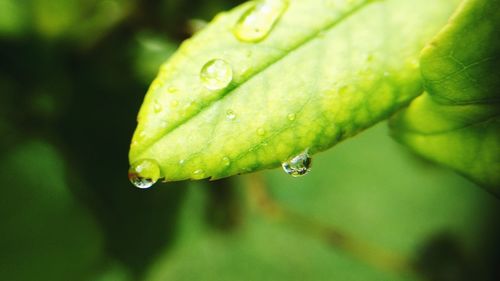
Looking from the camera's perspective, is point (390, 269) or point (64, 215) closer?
point (64, 215)

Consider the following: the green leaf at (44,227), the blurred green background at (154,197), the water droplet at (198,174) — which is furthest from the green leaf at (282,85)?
the green leaf at (44,227)

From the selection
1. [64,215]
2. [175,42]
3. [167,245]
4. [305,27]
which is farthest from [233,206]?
[305,27]

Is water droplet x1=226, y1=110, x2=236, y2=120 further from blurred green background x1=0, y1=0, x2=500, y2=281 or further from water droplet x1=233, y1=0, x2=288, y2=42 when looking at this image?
blurred green background x1=0, y1=0, x2=500, y2=281

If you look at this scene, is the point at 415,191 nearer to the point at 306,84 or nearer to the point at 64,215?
the point at 64,215

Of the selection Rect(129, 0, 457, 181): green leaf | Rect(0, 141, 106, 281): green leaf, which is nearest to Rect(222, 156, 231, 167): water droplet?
Rect(129, 0, 457, 181): green leaf

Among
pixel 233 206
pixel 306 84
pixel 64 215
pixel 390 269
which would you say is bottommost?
pixel 390 269

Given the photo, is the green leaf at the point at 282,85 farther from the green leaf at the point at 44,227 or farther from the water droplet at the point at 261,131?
the green leaf at the point at 44,227
